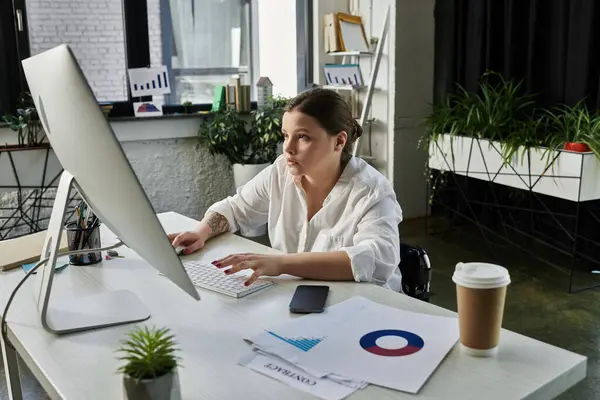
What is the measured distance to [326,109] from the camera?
5.59ft

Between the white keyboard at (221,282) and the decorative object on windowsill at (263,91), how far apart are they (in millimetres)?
2793

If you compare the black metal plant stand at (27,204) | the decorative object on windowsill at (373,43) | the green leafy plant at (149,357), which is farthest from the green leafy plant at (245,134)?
the green leafy plant at (149,357)

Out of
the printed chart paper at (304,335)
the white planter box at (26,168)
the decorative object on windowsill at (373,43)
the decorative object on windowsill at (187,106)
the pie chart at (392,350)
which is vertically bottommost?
the white planter box at (26,168)

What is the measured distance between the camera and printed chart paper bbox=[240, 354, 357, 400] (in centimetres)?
91

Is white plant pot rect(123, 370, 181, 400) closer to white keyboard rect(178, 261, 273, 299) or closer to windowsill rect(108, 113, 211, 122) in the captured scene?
white keyboard rect(178, 261, 273, 299)

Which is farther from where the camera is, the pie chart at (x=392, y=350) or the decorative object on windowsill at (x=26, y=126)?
the decorative object on windowsill at (x=26, y=126)

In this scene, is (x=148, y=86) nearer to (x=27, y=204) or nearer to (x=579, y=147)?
(x=27, y=204)

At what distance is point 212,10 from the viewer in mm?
4246

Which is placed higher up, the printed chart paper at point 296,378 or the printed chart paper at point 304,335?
the printed chart paper at point 304,335

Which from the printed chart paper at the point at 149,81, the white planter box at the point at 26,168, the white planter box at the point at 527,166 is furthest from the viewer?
the printed chart paper at the point at 149,81

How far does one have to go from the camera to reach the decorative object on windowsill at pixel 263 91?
13.7ft

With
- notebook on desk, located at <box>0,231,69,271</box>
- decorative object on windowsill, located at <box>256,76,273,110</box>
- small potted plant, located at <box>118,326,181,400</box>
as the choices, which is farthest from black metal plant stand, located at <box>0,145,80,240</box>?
small potted plant, located at <box>118,326,181,400</box>

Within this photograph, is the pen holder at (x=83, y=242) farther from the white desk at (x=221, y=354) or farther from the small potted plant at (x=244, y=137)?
the small potted plant at (x=244, y=137)

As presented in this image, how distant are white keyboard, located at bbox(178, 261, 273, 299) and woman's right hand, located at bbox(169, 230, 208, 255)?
0.49 ft
